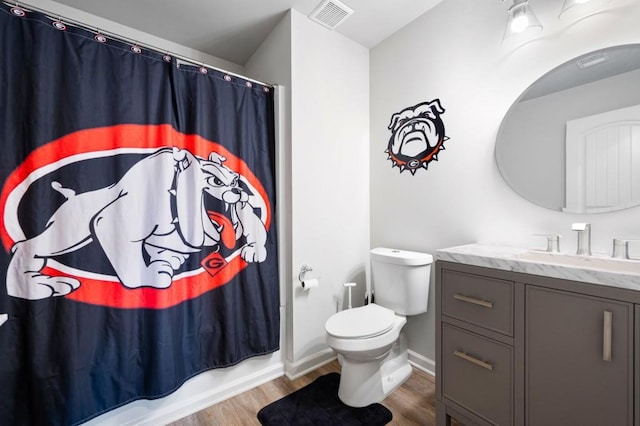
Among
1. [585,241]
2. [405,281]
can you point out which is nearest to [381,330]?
[405,281]

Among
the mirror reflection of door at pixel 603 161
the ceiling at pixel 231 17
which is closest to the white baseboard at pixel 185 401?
the mirror reflection of door at pixel 603 161

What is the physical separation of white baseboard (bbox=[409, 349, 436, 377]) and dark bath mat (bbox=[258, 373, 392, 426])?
0.51 meters

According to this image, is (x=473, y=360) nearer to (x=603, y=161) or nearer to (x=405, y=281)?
(x=405, y=281)

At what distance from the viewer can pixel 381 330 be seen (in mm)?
1500

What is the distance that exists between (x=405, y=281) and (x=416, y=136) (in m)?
1.04

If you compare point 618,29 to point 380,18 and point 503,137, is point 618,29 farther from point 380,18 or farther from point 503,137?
point 380,18

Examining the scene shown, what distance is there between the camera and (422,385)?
1743mm

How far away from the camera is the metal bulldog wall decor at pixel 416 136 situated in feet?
6.00

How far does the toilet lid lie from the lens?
1.48 m

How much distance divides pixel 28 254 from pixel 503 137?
2424 millimetres

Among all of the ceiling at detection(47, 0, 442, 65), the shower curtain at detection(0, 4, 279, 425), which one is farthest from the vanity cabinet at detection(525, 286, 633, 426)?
the ceiling at detection(47, 0, 442, 65)

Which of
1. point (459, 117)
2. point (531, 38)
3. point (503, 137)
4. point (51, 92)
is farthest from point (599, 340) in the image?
→ point (51, 92)

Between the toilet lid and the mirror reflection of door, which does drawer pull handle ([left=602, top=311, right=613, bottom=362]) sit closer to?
the mirror reflection of door

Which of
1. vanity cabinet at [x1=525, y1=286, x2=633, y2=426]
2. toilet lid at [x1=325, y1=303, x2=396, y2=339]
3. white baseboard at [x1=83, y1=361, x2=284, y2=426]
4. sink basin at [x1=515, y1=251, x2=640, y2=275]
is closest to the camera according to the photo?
vanity cabinet at [x1=525, y1=286, x2=633, y2=426]
